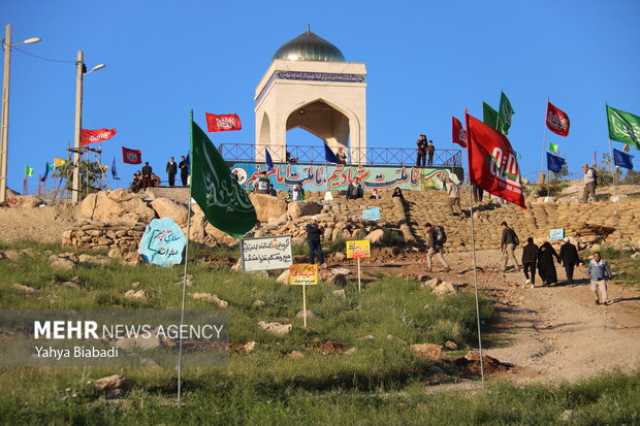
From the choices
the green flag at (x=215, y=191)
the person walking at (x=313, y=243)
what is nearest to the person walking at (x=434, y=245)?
the person walking at (x=313, y=243)

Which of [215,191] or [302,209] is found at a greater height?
[302,209]

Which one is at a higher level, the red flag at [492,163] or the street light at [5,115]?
the street light at [5,115]

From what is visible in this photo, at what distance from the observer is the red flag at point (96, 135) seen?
93.0ft

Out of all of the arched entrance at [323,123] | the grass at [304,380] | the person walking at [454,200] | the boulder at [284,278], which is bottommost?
the grass at [304,380]

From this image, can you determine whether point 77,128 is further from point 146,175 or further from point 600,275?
point 600,275

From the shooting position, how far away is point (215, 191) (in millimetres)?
10297

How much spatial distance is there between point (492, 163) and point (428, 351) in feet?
10.6

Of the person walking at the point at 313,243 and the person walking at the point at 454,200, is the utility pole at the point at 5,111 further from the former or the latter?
the person walking at the point at 454,200

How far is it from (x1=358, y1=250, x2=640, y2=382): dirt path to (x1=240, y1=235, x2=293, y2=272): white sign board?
12.7 ft

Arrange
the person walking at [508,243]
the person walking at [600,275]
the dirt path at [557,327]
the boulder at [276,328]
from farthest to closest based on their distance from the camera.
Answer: the person walking at [508,243]
the person walking at [600,275]
the boulder at [276,328]
the dirt path at [557,327]

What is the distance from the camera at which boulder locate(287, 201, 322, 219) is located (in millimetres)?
26609

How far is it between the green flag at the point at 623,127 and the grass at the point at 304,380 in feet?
45.0

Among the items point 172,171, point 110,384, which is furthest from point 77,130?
point 110,384

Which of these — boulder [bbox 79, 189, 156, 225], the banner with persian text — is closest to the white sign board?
boulder [bbox 79, 189, 156, 225]
